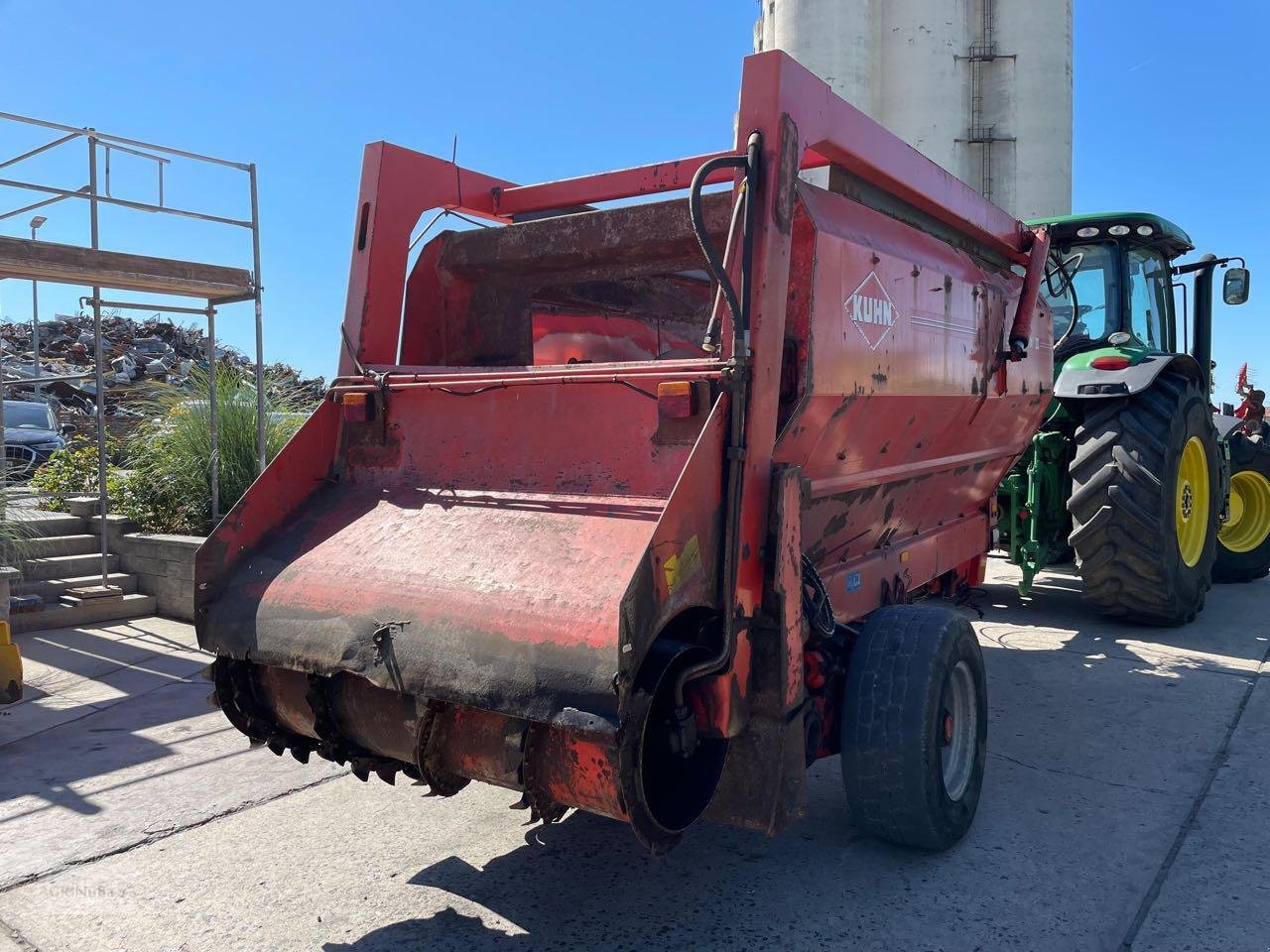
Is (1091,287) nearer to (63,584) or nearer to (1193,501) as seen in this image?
(1193,501)

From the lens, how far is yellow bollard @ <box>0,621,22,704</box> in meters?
5.03

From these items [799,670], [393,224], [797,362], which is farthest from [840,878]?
[393,224]

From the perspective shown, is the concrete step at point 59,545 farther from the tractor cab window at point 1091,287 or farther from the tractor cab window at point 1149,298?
the tractor cab window at point 1149,298

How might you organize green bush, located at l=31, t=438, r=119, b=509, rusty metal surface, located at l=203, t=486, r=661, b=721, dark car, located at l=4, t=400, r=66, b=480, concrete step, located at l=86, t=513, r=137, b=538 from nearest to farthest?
rusty metal surface, located at l=203, t=486, r=661, b=721 → concrete step, located at l=86, t=513, r=137, b=538 → green bush, located at l=31, t=438, r=119, b=509 → dark car, located at l=4, t=400, r=66, b=480

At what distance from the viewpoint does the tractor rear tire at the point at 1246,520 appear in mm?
8672

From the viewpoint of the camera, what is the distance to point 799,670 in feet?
9.94

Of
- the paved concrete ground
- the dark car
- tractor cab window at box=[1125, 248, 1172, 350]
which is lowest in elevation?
the paved concrete ground

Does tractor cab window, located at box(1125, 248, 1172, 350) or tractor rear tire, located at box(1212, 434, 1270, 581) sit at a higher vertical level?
tractor cab window, located at box(1125, 248, 1172, 350)

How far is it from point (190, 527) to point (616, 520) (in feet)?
19.1

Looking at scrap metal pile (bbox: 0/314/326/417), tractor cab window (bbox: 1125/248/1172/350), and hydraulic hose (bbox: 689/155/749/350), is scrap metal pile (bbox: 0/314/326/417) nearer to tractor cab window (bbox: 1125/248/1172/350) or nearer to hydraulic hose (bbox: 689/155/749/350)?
tractor cab window (bbox: 1125/248/1172/350)

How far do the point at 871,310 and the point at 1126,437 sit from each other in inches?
141

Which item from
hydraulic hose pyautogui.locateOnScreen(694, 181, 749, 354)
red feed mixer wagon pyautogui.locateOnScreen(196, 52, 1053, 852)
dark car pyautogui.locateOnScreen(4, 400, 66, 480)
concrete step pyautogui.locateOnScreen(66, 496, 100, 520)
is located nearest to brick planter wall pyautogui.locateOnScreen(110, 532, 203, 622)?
concrete step pyautogui.locateOnScreen(66, 496, 100, 520)

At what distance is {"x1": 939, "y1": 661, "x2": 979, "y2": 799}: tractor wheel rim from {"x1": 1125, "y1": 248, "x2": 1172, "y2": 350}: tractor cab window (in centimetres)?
453

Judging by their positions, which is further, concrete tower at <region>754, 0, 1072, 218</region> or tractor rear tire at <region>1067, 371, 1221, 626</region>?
concrete tower at <region>754, 0, 1072, 218</region>
